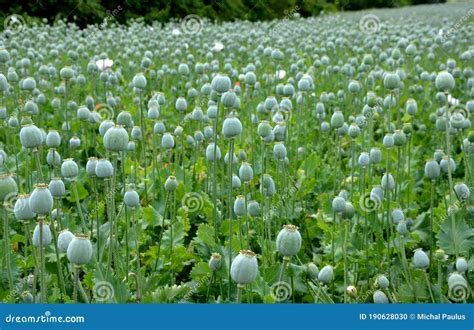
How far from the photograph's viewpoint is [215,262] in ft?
6.26

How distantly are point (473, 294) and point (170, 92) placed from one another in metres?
3.42

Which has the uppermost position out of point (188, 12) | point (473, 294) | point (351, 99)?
point (188, 12)

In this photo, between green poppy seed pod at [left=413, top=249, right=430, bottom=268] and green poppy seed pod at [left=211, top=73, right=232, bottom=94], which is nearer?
green poppy seed pod at [left=413, top=249, right=430, bottom=268]

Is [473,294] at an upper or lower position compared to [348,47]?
lower

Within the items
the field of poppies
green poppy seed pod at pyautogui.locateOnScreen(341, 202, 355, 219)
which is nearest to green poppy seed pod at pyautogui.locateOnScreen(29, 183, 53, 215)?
the field of poppies

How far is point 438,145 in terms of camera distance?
3.74 meters

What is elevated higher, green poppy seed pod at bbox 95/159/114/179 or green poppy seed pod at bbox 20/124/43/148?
green poppy seed pod at bbox 20/124/43/148

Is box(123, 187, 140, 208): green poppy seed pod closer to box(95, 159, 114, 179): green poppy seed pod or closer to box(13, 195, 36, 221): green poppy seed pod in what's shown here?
box(95, 159, 114, 179): green poppy seed pod

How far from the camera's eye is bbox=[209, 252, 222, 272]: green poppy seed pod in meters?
1.90

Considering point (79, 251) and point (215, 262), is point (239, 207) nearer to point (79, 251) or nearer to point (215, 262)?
point (215, 262)

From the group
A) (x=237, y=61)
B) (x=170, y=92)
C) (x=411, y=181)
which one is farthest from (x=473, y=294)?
(x=237, y=61)

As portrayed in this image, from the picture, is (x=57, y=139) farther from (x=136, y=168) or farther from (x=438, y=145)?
(x=438, y=145)

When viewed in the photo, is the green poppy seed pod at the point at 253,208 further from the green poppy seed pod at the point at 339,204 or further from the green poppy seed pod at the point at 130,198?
the green poppy seed pod at the point at 130,198

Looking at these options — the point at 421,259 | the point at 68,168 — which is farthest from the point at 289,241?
the point at 68,168
